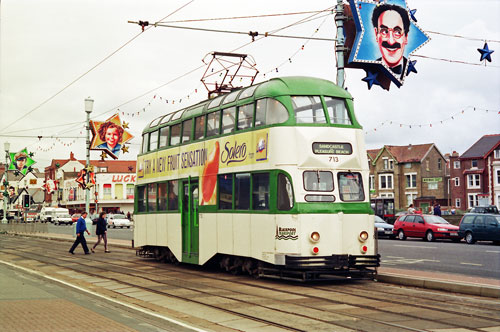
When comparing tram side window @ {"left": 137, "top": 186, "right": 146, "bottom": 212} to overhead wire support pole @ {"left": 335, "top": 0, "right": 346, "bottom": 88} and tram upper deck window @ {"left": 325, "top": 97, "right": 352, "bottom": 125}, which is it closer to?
overhead wire support pole @ {"left": 335, "top": 0, "right": 346, "bottom": 88}

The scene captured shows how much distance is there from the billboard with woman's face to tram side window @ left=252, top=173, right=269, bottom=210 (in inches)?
796

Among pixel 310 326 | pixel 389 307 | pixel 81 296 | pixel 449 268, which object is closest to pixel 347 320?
pixel 310 326

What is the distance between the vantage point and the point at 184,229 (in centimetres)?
1906

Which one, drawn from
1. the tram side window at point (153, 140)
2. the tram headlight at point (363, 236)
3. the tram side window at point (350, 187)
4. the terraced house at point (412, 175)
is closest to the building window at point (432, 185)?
the terraced house at point (412, 175)

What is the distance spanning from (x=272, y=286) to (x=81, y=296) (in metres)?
4.11

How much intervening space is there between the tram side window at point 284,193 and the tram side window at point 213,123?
3.33 metres

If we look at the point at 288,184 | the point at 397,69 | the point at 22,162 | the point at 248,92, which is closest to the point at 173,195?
the point at 248,92

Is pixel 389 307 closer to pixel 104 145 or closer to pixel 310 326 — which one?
pixel 310 326

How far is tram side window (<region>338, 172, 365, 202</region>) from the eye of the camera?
14.8 metres

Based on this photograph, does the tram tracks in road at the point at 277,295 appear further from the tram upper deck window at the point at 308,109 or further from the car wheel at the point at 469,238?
the car wheel at the point at 469,238

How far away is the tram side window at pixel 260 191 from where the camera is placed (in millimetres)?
14922

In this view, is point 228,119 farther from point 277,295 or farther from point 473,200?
point 473,200

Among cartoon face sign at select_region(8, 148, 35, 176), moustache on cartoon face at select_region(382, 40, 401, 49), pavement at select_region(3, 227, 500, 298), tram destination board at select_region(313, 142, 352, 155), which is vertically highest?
moustache on cartoon face at select_region(382, 40, 401, 49)

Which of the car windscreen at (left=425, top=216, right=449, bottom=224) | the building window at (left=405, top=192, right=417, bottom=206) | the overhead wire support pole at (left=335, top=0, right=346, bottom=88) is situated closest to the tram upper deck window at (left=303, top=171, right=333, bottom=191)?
the overhead wire support pole at (left=335, top=0, right=346, bottom=88)
